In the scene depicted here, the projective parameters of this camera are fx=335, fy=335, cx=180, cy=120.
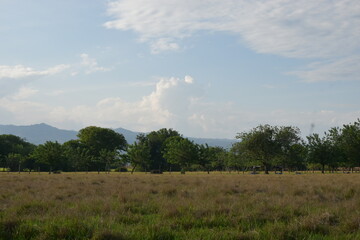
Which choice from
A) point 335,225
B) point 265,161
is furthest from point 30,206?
point 265,161

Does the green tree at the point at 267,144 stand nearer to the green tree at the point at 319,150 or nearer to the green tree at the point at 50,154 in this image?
the green tree at the point at 319,150

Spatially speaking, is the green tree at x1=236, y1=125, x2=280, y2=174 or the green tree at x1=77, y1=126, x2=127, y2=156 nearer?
the green tree at x1=236, y1=125, x2=280, y2=174

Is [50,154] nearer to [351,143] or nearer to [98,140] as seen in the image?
[98,140]

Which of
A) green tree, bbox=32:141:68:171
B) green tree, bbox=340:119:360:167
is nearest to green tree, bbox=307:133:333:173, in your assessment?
green tree, bbox=340:119:360:167

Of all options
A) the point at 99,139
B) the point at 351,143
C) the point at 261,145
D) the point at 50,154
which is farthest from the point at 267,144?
the point at 99,139

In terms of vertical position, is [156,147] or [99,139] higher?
[99,139]

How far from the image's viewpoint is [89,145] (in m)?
106

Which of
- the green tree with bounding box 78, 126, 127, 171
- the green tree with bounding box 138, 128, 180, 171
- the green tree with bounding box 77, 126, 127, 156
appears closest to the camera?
the green tree with bounding box 78, 126, 127, 171

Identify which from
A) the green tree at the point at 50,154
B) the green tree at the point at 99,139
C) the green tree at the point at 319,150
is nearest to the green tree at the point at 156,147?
the green tree at the point at 99,139

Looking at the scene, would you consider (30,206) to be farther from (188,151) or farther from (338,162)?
(338,162)

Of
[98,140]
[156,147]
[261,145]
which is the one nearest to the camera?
[261,145]

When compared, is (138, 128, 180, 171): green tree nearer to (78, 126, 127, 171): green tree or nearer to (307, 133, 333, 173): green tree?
(78, 126, 127, 171): green tree

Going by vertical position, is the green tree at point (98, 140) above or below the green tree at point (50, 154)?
above

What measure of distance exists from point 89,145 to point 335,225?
338ft
